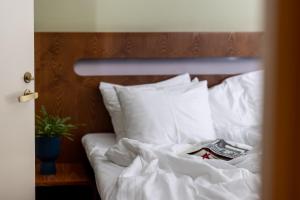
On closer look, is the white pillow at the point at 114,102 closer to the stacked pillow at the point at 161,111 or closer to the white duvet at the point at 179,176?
the stacked pillow at the point at 161,111

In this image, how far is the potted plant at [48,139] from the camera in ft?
9.45

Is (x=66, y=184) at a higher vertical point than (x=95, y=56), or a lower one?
lower

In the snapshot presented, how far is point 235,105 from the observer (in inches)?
125

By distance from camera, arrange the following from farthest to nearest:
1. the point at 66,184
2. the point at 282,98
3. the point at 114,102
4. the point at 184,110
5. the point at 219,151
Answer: the point at 114,102
the point at 184,110
the point at 66,184
the point at 219,151
the point at 282,98

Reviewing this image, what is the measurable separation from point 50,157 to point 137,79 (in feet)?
2.39

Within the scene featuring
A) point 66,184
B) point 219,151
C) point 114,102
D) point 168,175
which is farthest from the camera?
point 114,102

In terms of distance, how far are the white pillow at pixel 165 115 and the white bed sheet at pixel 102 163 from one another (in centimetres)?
17

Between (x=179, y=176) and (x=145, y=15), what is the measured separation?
4.37ft

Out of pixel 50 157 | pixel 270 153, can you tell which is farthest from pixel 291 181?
pixel 50 157

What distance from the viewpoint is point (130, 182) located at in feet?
7.11

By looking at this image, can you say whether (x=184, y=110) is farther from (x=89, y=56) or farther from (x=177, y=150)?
(x=89, y=56)

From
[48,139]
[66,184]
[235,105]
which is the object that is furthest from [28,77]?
[235,105]

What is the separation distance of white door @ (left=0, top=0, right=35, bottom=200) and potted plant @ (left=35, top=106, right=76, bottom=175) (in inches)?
7.2

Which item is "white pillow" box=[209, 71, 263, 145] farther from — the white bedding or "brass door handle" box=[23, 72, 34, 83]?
"brass door handle" box=[23, 72, 34, 83]
